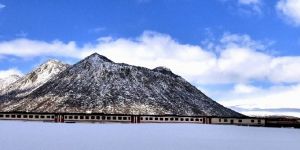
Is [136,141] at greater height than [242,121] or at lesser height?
greater

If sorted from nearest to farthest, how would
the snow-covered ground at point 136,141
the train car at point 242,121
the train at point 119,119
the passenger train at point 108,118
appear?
the snow-covered ground at point 136,141 < the train car at point 242,121 < the train at point 119,119 < the passenger train at point 108,118

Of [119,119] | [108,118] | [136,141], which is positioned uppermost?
[136,141]

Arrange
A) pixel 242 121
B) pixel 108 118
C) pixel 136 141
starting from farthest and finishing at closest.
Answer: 1. pixel 108 118
2. pixel 242 121
3. pixel 136 141

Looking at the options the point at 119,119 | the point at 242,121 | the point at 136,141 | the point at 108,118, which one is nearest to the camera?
the point at 136,141

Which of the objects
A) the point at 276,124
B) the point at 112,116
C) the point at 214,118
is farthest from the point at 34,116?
the point at 276,124

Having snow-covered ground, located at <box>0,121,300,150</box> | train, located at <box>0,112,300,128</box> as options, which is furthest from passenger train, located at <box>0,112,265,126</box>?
snow-covered ground, located at <box>0,121,300,150</box>

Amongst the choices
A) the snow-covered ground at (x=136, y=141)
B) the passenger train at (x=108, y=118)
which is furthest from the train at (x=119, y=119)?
the snow-covered ground at (x=136, y=141)

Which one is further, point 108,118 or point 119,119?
point 119,119

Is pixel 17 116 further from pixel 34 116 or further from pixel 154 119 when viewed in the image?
pixel 154 119

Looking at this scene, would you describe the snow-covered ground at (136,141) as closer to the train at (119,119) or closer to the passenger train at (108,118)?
the train at (119,119)

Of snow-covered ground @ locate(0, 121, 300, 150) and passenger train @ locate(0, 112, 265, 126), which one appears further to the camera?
passenger train @ locate(0, 112, 265, 126)

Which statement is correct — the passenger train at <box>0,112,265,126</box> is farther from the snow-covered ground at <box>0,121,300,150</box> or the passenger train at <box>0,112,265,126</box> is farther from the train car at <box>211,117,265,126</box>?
the snow-covered ground at <box>0,121,300,150</box>

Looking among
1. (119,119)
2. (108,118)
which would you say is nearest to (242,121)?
(119,119)

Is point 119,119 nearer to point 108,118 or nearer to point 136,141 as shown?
point 108,118
